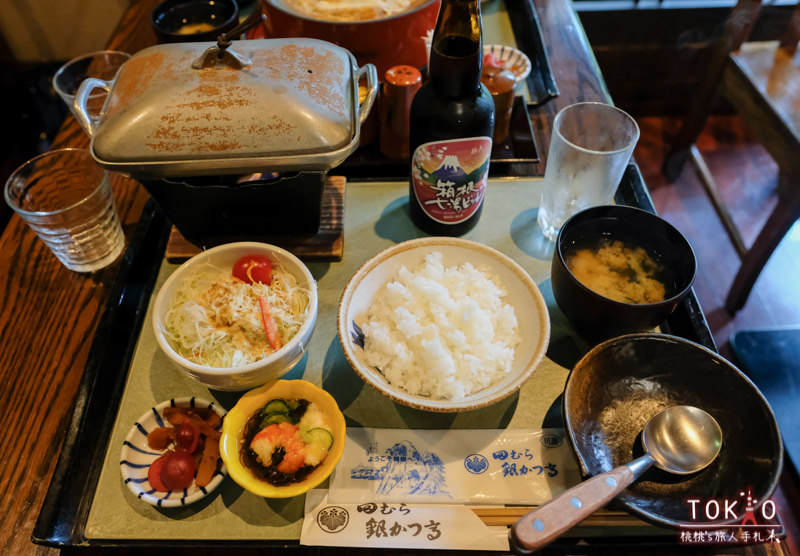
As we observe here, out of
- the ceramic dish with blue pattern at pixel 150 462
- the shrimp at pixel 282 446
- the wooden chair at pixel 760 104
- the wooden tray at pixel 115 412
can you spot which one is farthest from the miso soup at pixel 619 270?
the wooden chair at pixel 760 104

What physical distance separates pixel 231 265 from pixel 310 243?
0.28 metres

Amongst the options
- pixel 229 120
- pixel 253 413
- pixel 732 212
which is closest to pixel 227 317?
pixel 253 413

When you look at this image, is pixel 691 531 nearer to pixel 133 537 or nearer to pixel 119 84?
pixel 133 537

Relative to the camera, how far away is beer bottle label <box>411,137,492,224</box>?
1.44 meters

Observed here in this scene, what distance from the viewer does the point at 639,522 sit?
3.75ft

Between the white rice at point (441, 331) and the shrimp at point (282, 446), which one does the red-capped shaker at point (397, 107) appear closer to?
the white rice at point (441, 331)

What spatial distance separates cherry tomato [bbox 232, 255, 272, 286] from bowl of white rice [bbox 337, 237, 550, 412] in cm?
28

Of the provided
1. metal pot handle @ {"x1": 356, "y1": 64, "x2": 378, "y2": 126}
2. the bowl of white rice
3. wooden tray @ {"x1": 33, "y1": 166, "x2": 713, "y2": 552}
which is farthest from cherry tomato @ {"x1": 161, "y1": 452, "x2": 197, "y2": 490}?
metal pot handle @ {"x1": 356, "y1": 64, "x2": 378, "y2": 126}

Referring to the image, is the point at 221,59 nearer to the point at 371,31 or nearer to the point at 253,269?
the point at 253,269

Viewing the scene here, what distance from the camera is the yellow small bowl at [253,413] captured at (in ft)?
3.55

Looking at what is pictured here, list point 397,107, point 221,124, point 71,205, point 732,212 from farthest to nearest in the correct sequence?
point 732,212 → point 397,107 → point 71,205 → point 221,124

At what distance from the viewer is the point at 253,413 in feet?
4.01

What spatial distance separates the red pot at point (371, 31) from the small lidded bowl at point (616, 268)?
103cm

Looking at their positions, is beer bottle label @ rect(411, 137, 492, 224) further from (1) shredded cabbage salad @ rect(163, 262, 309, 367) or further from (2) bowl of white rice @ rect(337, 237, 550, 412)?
(1) shredded cabbage salad @ rect(163, 262, 309, 367)
